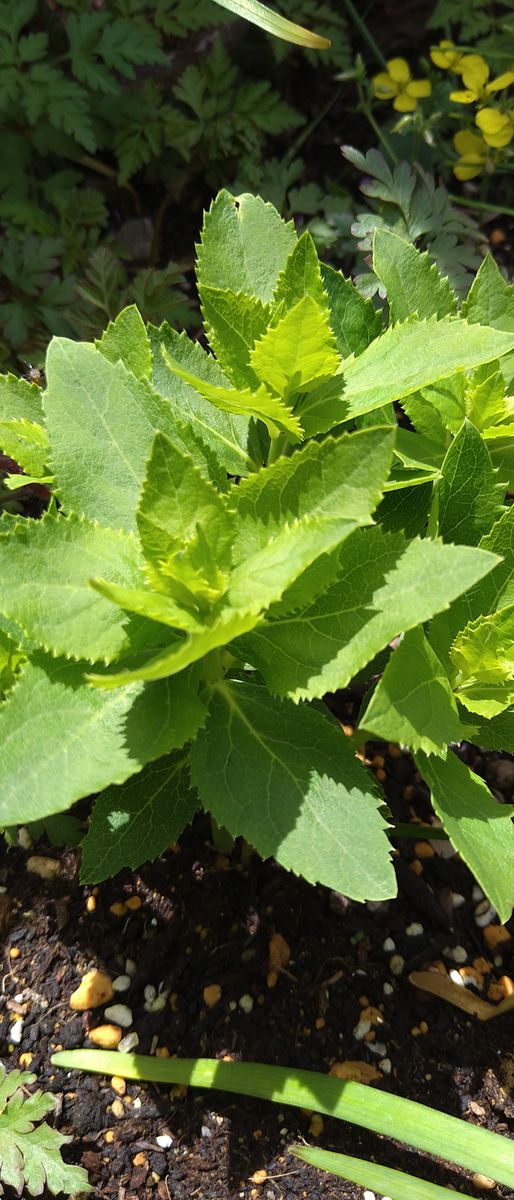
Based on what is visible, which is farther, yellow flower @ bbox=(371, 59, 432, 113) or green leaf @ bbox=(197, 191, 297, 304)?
yellow flower @ bbox=(371, 59, 432, 113)

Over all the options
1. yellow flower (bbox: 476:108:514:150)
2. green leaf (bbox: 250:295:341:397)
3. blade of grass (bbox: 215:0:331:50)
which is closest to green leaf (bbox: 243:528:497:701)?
green leaf (bbox: 250:295:341:397)

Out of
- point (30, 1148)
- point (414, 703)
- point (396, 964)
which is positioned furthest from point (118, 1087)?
point (414, 703)

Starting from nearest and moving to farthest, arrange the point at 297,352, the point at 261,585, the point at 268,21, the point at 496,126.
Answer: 1. the point at 261,585
2. the point at 297,352
3. the point at 268,21
4. the point at 496,126

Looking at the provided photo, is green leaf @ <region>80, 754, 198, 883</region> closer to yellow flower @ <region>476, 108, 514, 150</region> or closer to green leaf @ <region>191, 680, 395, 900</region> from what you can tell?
green leaf @ <region>191, 680, 395, 900</region>

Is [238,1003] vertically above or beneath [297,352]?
beneath

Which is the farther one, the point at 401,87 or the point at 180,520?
the point at 401,87

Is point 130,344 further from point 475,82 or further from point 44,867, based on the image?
point 475,82
